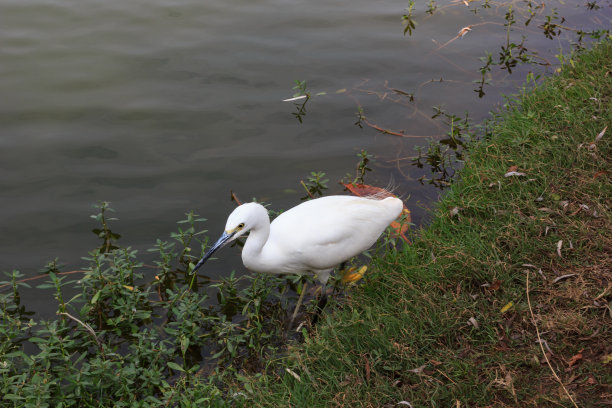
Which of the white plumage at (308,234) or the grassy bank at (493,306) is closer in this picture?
the grassy bank at (493,306)

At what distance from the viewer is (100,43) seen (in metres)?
6.63

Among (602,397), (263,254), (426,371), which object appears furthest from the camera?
(263,254)

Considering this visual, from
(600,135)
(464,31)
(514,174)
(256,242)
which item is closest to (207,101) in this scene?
(256,242)

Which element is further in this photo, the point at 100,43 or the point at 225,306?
the point at 100,43

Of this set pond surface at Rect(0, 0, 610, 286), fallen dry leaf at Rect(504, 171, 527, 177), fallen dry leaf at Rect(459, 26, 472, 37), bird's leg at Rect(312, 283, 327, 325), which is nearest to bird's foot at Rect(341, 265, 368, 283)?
bird's leg at Rect(312, 283, 327, 325)

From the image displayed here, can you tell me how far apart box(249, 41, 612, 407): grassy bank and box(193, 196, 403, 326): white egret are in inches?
10.7

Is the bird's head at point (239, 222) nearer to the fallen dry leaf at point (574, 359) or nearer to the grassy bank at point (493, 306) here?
the grassy bank at point (493, 306)

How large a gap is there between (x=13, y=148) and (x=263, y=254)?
9.32ft

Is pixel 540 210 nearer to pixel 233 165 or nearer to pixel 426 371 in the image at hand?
pixel 426 371

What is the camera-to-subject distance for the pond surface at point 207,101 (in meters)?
4.79

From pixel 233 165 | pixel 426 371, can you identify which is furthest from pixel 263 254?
pixel 233 165

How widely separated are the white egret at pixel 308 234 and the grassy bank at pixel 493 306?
0.27m

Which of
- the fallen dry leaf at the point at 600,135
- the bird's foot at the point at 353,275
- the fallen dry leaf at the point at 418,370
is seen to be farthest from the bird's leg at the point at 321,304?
the fallen dry leaf at the point at 600,135

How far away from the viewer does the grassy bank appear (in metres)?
2.83
